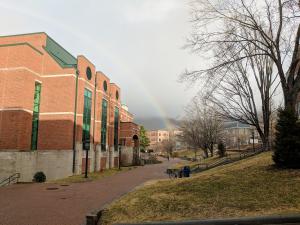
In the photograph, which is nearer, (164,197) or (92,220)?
(92,220)

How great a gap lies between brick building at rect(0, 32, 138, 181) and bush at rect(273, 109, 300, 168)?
22322 mm

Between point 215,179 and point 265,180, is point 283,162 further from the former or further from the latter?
point 215,179

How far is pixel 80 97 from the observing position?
35594 millimetres

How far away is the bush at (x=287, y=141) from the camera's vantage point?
1224 centimetres

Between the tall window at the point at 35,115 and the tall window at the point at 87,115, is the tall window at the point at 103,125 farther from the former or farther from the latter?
the tall window at the point at 35,115

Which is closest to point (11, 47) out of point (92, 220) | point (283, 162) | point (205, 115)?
point (92, 220)

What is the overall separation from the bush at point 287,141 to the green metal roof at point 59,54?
27.2 meters

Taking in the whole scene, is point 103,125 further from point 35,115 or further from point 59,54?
point 35,115

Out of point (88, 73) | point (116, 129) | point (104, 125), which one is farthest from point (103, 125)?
point (88, 73)

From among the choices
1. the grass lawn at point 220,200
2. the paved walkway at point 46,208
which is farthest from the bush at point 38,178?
the grass lawn at point 220,200

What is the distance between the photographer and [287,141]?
12453 millimetres

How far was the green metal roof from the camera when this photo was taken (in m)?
34.4

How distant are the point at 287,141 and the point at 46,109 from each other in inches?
1072

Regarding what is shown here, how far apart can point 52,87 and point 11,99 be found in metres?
6.40
